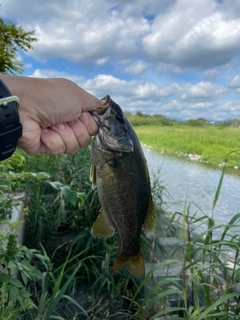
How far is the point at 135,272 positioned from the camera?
5.72 ft

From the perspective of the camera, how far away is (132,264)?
5.73 feet

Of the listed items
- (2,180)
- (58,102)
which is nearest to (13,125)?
(58,102)

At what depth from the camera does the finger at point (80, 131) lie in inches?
66.1

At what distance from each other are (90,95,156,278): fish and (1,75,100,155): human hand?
83mm

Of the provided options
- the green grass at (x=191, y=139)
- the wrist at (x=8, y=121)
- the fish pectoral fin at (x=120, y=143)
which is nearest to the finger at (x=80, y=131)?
the fish pectoral fin at (x=120, y=143)

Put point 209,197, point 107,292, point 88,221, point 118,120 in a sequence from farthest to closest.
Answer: point 209,197 → point 88,221 → point 107,292 → point 118,120

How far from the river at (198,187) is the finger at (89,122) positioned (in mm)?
1729

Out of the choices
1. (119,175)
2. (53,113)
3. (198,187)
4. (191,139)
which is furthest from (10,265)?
(191,139)

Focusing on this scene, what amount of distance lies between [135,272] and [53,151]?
762mm

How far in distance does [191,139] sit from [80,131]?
10.1 meters

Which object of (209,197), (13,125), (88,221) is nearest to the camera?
(13,125)

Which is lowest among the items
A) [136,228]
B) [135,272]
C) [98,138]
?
[135,272]

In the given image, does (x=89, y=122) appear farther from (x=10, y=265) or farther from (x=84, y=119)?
(x=10, y=265)

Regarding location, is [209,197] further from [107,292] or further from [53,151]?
[53,151]
